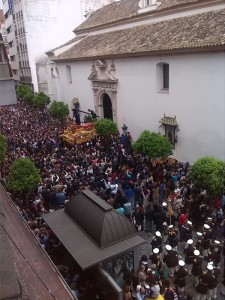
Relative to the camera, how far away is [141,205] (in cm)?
1204

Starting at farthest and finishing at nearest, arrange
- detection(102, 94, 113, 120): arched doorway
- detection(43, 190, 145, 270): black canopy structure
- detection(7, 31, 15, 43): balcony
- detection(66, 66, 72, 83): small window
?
detection(7, 31, 15, 43): balcony
detection(66, 66, 72, 83): small window
detection(102, 94, 113, 120): arched doorway
detection(43, 190, 145, 270): black canopy structure

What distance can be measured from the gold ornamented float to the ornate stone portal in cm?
259

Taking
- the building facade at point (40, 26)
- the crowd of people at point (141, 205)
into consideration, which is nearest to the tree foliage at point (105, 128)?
the crowd of people at point (141, 205)

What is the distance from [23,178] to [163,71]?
11646mm

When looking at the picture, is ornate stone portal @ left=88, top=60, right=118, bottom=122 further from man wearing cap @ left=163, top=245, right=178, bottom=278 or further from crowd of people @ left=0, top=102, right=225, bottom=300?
man wearing cap @ left=163, top=245, right=178, bottom=278

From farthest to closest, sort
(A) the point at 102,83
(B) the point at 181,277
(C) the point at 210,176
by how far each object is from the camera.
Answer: (A) the point at 102,83
(C) the point at 210,176
(B) the point at 181,277

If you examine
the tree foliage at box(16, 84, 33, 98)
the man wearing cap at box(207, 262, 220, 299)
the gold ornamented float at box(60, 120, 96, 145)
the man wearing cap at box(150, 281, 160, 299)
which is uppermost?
the tree foliage at box(16, 84, 33, 98)

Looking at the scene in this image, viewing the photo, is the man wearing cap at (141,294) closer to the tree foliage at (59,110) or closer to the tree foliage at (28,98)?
the tree foliage at (59,110)

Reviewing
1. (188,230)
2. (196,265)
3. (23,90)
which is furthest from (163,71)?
(23,90)

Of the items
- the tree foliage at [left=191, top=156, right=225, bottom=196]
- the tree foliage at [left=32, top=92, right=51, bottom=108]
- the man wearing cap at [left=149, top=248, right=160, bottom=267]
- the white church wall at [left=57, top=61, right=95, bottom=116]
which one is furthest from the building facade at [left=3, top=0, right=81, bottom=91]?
the man wearing cap at [left=149, top=248, right=160, bottom=267]

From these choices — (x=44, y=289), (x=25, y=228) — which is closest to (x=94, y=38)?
(x=25, y=228)

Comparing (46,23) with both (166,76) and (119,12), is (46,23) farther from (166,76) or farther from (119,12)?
(166,76)

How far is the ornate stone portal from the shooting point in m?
23.9

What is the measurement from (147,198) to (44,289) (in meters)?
6.68
